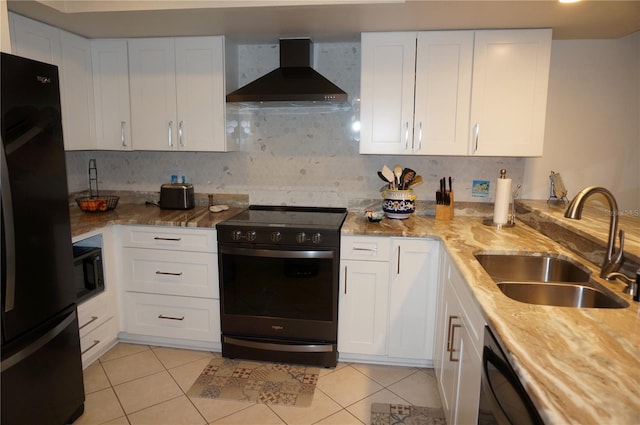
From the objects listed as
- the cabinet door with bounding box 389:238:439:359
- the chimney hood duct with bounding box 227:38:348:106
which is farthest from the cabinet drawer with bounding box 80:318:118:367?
the cabinet door with bounding box 389:238:439:359

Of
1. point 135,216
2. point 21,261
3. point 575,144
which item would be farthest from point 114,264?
point 575,144

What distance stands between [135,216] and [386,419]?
2022 mm

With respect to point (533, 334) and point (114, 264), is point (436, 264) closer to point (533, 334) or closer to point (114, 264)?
point (533, 334)

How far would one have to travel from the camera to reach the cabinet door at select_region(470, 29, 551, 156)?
248 cm

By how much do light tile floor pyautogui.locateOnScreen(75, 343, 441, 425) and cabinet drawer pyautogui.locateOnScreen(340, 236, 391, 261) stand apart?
2.38 feet

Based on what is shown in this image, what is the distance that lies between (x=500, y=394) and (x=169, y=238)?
2155 mm

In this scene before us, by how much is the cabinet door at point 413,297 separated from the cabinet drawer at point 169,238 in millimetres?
1178

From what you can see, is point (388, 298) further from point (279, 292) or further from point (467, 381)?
point (467, 381)

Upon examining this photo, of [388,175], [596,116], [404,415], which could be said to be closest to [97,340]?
[404,415]

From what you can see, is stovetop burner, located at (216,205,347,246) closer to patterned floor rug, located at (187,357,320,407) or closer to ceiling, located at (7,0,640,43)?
patterned floor rug, located at (187,357,320,407)

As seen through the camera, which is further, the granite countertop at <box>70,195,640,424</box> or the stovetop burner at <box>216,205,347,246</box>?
the stovetop burner at <box>216,205,347,246</box>

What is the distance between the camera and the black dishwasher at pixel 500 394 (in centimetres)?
101

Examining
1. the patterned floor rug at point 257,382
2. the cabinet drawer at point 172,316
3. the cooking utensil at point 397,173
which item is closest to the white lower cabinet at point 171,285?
the cabinet drawer at point 172,316

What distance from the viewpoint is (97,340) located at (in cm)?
260
